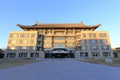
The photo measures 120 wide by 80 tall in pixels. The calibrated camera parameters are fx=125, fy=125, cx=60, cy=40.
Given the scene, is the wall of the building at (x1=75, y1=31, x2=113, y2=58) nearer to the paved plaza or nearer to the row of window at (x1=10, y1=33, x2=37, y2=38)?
the row of window at (x1=10, y1=33, x2=37, y2=38)

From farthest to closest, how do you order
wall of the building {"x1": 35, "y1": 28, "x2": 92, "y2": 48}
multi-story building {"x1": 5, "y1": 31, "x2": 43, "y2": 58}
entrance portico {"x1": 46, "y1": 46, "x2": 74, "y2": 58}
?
wall of the building {"x1": 35, "y1": 28, "x2": 92, "y2": 48} < entrance portico {"x1": 46, "y1": 46, "x2": 74, "y2": 58} < multi-story building {"x1": 5, "y1": 31, "x2": 43, "y2": 58}

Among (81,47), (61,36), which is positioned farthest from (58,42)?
(81,47)

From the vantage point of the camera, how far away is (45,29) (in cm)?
6500

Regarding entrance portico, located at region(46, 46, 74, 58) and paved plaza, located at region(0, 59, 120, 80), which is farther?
entrance portico, located at region(46, 46, 74, 58)

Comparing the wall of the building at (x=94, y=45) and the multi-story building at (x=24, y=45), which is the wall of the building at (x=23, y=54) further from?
the wall of the building at (x=94, y=45)

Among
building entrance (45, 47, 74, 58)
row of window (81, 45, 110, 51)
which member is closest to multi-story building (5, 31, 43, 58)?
building entrance (45, 47, 74, 58)

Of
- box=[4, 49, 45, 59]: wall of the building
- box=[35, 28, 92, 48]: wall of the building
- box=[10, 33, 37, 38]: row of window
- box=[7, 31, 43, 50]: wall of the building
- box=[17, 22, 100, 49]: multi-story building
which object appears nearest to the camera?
box=[4, 49, 45, 59]: wall of the building

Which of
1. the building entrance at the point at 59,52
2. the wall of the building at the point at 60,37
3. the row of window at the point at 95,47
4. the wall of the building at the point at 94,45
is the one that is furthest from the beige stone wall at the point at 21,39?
the row of window at the point at 95,47

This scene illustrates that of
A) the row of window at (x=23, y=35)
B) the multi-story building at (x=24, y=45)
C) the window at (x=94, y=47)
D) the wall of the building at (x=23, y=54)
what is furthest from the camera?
the row of window at (x=23, y=35)

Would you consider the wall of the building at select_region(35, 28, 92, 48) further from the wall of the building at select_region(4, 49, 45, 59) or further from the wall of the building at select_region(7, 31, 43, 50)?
the wall of the building at select_region(4, 49, 45, 59)

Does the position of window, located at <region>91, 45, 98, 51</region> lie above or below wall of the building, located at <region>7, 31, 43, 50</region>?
below

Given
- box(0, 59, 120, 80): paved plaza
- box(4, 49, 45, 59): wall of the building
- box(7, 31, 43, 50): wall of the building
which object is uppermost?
box(7, 31, 43, 50): wall of the building

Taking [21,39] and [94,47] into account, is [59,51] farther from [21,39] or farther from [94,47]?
[21,39]

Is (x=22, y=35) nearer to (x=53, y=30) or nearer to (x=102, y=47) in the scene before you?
(x=53, y=30)
